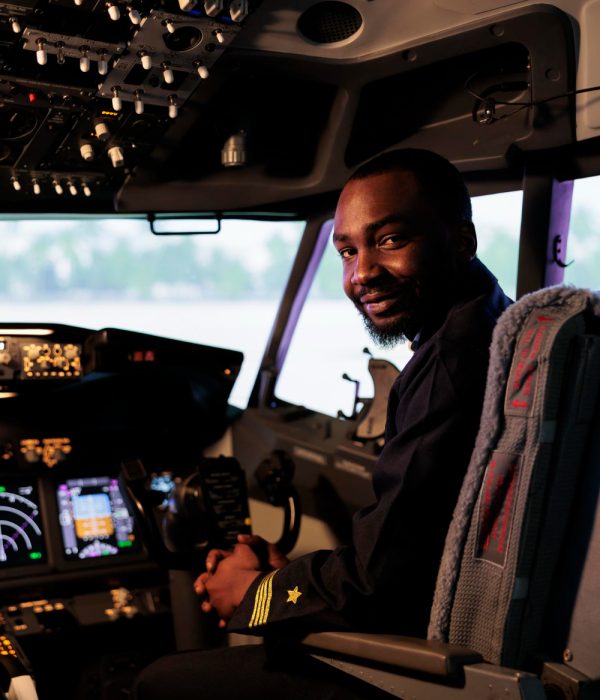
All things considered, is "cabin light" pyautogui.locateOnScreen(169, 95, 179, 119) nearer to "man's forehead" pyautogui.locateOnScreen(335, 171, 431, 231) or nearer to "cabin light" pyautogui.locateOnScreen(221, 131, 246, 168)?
"cabin light" pyautogui.locateOnScreen(221, 131, 246, 168)

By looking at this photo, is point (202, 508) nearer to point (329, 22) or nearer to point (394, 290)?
point (394, 290)

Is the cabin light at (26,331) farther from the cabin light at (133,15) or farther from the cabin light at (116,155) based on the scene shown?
the cabin light at (133,15)

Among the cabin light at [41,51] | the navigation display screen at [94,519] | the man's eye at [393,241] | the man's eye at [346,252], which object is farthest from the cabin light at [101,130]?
the man's eye at [393,241]

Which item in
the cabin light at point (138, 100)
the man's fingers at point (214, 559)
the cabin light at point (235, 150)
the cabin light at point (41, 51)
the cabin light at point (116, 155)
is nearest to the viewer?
the man's fingers at point (214, 559)

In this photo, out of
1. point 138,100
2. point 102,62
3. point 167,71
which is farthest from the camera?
point 138,100

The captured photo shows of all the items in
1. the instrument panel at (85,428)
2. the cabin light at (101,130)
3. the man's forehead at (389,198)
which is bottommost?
the instrument panel at (85,428)

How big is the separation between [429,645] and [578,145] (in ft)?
5.35

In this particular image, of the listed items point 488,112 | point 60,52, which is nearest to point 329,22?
point 488,112

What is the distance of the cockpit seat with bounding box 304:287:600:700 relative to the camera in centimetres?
115

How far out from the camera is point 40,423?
281 cm

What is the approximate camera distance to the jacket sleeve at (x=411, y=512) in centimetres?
126

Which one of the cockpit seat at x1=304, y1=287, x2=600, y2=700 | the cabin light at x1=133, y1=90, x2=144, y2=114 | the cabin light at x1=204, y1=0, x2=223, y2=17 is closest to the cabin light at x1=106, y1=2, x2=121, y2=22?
the cabin light at x1=204, y1=0, x2=223, y2=17

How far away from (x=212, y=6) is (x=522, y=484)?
1476 mm

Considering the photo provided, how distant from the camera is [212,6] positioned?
2084 mm
